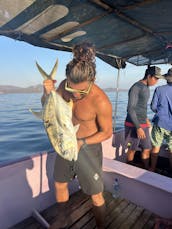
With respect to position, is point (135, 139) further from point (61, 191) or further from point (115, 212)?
point (61, 191)

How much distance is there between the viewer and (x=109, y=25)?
2.52m

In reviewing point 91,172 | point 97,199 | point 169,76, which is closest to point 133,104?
point 169,76

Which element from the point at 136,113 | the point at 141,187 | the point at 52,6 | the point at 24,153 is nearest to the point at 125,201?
the point at 141,187

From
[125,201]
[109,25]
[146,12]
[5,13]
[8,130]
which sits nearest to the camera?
[5,13]

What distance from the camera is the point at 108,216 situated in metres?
2.55

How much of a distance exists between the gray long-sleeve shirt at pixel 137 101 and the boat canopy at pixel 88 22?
2.71 feet

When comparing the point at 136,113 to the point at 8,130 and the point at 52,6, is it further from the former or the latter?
the point at 8,130

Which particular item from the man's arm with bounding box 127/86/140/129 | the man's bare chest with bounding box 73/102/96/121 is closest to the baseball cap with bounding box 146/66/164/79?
the man's arm with bounding box 127/86/140/129

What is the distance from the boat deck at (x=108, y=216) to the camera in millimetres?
2389

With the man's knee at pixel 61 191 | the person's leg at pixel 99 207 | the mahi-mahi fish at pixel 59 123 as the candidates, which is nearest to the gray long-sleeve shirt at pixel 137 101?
the person's leg at pixel 99 207

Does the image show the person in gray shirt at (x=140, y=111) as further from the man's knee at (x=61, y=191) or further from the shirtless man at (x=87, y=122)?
the man's knee at (x=61, y=191)

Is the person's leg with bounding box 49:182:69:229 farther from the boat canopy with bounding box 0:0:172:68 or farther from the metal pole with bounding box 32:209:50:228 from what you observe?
the boat canopy with bounding box 0:0:172:68

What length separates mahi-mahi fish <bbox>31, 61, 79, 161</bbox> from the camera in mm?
1445

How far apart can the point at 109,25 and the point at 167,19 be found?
0.73 meters
